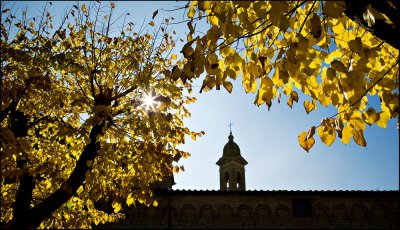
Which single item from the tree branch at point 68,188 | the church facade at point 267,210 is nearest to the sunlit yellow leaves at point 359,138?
the tree branch at point 68,188

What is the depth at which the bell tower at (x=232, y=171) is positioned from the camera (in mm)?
27594

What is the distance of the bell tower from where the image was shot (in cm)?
2759

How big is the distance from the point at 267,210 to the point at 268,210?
0.05 metres

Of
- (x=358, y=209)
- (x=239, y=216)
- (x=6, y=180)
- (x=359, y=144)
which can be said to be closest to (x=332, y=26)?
(x=359, y=144)

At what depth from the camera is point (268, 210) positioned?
57.1 feet

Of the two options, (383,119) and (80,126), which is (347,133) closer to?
(383,119)

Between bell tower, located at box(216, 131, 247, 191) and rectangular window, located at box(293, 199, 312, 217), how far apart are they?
32.3 ft

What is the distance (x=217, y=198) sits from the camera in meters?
17.9

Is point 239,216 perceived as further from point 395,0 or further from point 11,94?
point 395,0

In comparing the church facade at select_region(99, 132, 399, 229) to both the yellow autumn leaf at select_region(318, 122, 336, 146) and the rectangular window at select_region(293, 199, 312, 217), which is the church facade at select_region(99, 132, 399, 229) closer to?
the rectangular window at select_region(293, 199, 312, 217)

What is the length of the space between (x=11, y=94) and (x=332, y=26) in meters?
Answer: 6.81

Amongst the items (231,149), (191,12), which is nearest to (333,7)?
(191,12)

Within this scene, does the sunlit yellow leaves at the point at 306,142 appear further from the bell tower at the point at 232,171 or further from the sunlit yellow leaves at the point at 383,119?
the bell tower at the point at 232,171

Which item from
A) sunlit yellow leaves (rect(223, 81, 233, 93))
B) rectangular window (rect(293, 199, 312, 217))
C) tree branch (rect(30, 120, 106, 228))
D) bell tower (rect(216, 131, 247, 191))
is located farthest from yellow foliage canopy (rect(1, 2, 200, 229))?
bell tower (rect(216, 131, 247, 191))
